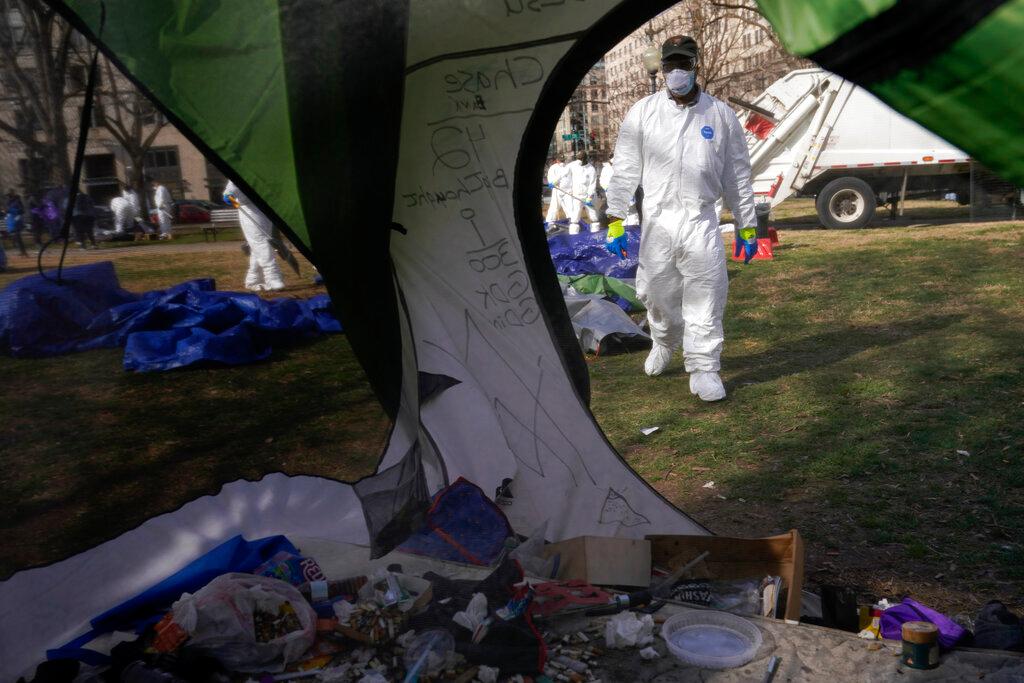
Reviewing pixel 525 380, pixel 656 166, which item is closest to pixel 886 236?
pixel 656 166

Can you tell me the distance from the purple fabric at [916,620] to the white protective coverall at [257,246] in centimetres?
206

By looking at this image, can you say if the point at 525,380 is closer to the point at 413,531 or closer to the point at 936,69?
the point at 413,531

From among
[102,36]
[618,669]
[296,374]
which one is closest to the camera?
[102,36]

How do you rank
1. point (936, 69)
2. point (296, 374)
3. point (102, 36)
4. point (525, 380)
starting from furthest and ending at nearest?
point (525, 380) → point (296, 374) → point (102, 36) → point (936, 69)

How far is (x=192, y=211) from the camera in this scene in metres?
2.59

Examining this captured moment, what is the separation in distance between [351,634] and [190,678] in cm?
46

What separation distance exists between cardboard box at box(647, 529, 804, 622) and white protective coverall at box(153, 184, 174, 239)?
1.86 meters

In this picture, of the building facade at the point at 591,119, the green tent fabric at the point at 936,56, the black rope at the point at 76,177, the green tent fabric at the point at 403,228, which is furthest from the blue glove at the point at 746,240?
the building facade at the point at 591,119

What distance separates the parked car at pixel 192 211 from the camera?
101 inches

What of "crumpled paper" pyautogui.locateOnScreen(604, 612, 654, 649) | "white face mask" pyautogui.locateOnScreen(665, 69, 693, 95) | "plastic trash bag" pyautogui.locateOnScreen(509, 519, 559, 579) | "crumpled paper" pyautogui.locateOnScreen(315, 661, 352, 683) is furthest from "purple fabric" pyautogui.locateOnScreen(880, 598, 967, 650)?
"white face mask" pyautogui.locateOnScreen(665, 69, 693, 95)

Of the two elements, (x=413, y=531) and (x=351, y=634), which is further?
(x=413, y=531)

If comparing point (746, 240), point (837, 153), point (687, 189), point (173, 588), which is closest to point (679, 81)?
point (687, 189)

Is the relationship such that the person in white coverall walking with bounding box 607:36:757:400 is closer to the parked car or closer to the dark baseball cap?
the dark baseball cap

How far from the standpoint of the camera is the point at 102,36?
7.69 ft
